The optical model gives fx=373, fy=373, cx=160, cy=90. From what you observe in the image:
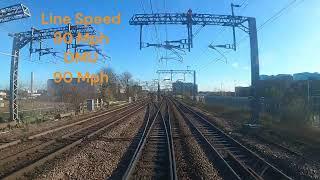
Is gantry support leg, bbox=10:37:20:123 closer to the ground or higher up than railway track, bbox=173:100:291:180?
higher up

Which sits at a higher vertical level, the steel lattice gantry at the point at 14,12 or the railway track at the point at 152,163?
the steel lattice gantry at the point at 14,12

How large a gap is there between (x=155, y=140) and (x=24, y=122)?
469 inches

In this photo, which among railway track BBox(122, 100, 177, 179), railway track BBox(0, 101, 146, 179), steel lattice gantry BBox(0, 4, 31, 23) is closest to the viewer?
railway track BBox(0, 101, 146, 179)

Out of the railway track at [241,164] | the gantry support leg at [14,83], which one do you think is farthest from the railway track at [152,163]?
the gantry support leg at [14,83]

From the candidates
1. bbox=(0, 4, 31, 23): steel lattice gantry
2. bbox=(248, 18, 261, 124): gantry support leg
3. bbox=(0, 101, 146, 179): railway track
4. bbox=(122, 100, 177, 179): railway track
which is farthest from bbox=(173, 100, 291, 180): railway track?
bbox=(0, 4, 31, 23): steel lattice gantry

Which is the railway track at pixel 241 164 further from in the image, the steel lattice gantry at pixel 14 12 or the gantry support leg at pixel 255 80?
the steel lattice gantry at pixel 14 12

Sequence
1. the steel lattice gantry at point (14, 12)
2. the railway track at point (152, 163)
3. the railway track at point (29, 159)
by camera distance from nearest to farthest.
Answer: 1. the railway track at point (29, 159)
2. the railway track at point (152, 163)
3. the steel lattice gantry at point (14, 12)

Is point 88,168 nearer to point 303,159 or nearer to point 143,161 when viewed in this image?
point 143,161

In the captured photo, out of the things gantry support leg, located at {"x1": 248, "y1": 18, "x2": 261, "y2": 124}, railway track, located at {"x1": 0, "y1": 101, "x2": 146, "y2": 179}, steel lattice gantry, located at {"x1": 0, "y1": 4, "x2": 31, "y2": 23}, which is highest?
steel lattice gantry, located at {"x1": 0, "y1": 4, "x2": 31, "y2": 23}

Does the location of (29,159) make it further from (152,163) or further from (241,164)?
(241,164)

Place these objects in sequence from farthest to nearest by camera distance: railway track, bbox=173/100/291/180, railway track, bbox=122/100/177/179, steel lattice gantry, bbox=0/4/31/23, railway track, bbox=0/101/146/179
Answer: steel lattice gantry, bbox=0/4/31/23, railway track, bbox=173/100/291/180, railway track, bbox=122/100/177/179, railway track, bbox=0/101/146/179

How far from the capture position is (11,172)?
10164 millimetres

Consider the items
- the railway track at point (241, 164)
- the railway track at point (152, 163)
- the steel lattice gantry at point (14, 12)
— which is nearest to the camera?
the railway track at point (152, 163)

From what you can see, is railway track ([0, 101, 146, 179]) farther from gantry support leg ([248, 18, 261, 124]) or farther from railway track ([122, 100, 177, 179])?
gantry support leg ([248, 18, 261, 124])
